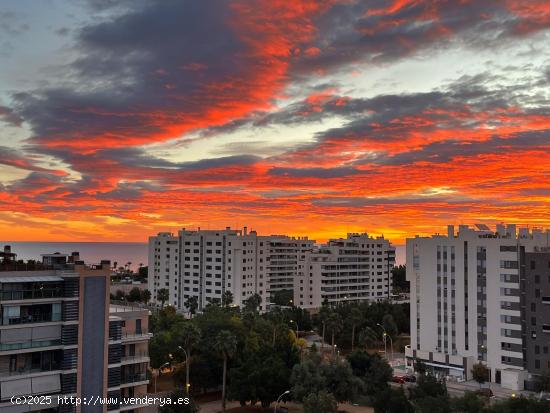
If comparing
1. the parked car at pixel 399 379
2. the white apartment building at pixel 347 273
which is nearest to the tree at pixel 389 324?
the parked car at pixel 399 379

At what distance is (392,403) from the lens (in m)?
56.9

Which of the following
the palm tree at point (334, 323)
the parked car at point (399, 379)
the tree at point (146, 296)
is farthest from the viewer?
the tree at point (146, 296)

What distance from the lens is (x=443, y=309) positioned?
9138 cm

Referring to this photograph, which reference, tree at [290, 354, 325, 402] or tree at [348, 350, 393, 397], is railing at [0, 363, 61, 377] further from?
tree at [348, 350, 393, 397]

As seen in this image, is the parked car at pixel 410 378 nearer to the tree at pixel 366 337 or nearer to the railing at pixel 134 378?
the tree at pixel 366 337

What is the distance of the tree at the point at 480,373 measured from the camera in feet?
269

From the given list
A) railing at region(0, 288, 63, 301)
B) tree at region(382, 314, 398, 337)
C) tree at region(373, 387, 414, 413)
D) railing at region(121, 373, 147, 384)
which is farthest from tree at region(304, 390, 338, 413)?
tree at region(382, 314, 398, 337)

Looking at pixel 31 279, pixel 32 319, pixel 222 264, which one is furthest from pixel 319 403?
pixel 222 264

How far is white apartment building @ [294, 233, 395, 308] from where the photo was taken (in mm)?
153250

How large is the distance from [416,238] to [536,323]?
23799mm

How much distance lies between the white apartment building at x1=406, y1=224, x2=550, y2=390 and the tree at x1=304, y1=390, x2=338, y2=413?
3659 cm

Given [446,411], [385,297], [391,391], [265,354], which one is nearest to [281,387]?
[265,354]

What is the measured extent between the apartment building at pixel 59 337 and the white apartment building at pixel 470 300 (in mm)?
55997

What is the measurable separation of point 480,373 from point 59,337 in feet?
199
